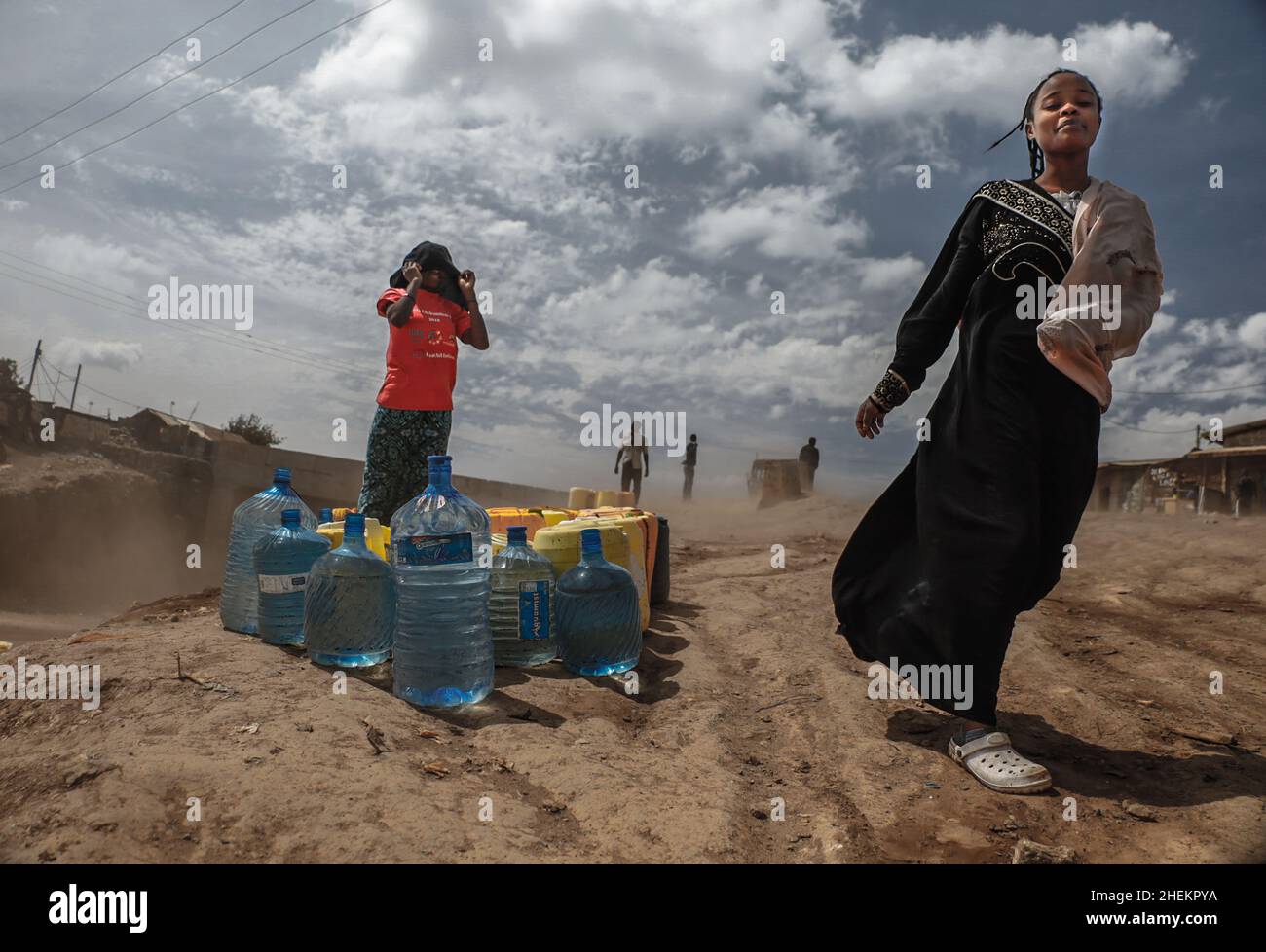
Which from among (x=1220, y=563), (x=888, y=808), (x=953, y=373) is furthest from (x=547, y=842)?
(x=1220, y=563)

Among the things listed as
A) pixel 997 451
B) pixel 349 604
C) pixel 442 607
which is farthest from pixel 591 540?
pixel 997 451

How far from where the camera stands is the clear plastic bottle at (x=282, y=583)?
3.50 meters

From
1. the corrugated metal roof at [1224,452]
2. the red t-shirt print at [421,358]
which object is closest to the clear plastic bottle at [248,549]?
the red t-shirt print at [421,358]

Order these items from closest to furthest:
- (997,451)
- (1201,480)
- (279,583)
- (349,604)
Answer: (997,451) < (349,604) < (279,583) < (1201,480)

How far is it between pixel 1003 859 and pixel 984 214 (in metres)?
2.12

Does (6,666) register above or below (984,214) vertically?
below

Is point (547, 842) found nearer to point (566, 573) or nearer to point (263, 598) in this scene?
point (566, 573)

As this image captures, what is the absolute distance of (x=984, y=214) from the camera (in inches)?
105

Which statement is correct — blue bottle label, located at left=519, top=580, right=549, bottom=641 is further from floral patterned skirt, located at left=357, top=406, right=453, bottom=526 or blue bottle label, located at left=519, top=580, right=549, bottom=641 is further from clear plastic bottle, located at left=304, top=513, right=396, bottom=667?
floral patterned skirt, located at left=357, top=406, right=453, bottom=526

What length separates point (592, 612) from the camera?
357cm

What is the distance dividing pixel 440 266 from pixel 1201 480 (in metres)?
32.3

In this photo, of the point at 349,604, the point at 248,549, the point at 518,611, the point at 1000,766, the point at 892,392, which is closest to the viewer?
the point at 1000,766

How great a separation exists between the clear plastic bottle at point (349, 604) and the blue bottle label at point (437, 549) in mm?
350

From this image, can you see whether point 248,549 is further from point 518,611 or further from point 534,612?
point 534,612
